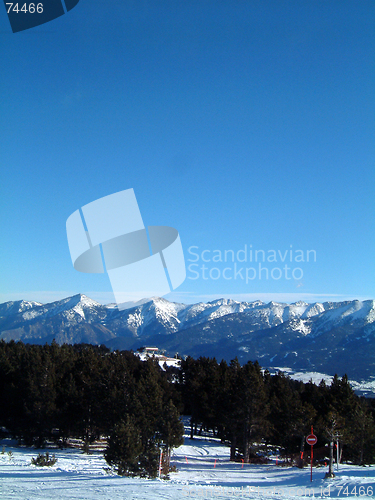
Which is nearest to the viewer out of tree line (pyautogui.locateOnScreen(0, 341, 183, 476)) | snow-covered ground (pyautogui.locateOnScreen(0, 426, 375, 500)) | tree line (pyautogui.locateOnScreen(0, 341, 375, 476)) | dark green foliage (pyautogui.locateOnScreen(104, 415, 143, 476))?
snow-covered ground (pyautogui.locateOnScreen(0, 426, 375, 500))

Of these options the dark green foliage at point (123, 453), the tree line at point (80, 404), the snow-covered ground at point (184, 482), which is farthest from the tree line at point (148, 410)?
the dark green foliage at point (123, 453)

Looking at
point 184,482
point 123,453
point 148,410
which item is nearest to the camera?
point 184,482

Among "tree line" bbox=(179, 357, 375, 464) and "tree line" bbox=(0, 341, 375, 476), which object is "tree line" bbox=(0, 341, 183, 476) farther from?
"tree line" bbox=(179, 357, 375, 464)

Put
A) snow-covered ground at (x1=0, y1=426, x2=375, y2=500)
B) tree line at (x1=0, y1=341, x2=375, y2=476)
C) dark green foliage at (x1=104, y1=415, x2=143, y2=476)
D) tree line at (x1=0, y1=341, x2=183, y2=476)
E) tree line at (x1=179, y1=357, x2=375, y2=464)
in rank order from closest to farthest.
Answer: snow-covered ground at (x1=0, y1=426, x2=375, y2=500), dark green foliage at (x1=104, y1=415, x2=143, y2=476), tree line at (x1=0, y1=341, x2=183, y2=476), tree line at (x1=0, y1=341, x2=375, y2=476), tree line at (x1=179, y1=357, x2=375, y2=464)

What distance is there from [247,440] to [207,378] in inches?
502

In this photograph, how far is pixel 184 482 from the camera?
18.3m

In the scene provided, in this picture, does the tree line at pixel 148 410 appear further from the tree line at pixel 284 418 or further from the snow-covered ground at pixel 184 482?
the snow-covered ground at pixel 184 482

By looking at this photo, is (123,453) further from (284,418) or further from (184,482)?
(284,418)

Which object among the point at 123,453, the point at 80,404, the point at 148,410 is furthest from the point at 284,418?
the point at 123,453

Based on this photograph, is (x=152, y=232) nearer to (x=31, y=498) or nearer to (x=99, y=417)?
(x=31, y=498)

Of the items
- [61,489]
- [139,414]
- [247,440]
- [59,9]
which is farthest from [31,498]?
[247,440]

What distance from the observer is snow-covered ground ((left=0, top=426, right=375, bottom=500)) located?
12.7 metres

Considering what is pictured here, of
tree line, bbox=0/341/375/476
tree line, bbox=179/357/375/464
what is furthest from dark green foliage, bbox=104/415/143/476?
tree line, bbox=179/357/375/464

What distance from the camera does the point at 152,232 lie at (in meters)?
19.7
